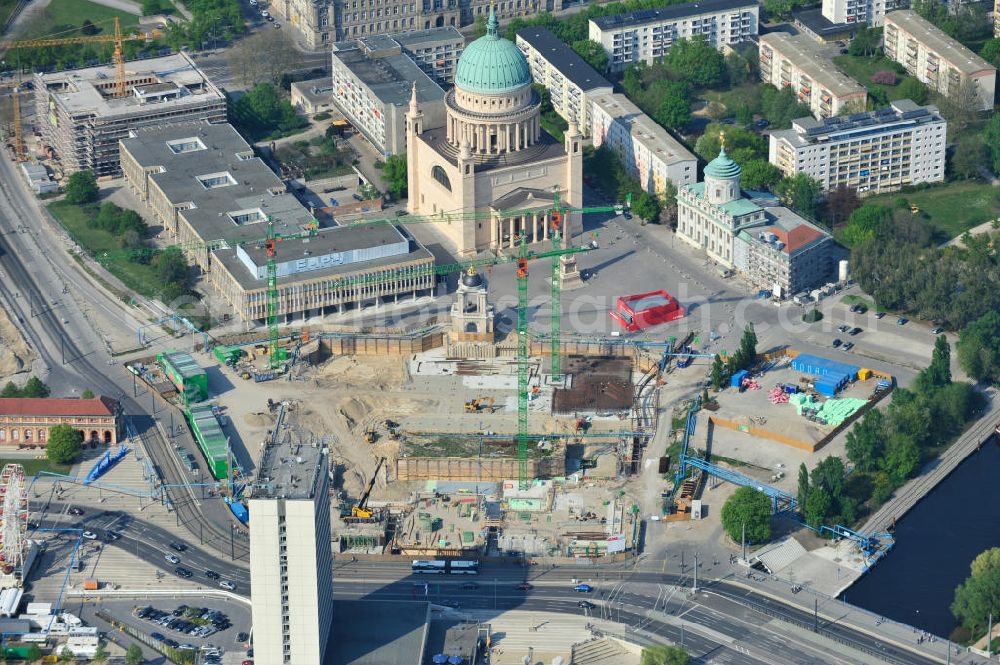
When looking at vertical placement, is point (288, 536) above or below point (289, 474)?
below

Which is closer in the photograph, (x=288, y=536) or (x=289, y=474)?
(x=288, y=536)

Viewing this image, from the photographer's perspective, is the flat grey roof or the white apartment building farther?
the flat grey roof

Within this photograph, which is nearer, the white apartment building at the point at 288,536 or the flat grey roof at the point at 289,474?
the white apartment building at the point at 288,536

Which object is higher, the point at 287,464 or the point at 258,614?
the point at 287,464
